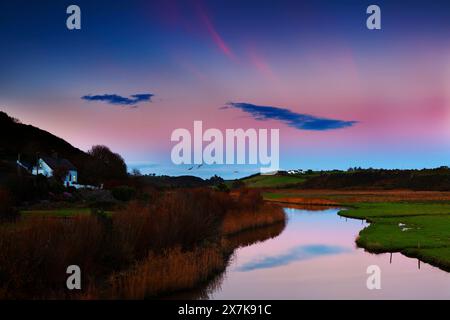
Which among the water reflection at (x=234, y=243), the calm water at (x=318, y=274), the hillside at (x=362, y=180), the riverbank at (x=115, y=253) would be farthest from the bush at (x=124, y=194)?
the hillside at (x=362, y=180)

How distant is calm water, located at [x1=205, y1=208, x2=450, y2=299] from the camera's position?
73.3 feet

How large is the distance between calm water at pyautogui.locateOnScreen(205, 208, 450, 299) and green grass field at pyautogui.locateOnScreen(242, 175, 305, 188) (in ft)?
429

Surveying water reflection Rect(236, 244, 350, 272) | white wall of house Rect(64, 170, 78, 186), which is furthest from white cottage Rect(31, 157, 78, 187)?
water reflection Rect(236, 244, 350, 272)

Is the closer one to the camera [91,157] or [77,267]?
[77,267]

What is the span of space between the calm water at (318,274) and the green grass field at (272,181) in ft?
429

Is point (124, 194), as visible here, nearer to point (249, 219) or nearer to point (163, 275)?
point (249, 219)

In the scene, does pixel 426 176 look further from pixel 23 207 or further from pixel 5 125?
pixel 23 207

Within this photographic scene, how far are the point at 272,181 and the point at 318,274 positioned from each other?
15327 centimetres

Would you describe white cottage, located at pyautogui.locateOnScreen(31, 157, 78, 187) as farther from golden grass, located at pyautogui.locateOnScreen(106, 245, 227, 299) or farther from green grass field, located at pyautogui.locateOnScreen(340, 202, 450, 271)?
golden grass, located at pyautogui.locateOnScreen(106, 245, 227, 299)

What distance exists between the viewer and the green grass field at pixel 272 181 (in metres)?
171

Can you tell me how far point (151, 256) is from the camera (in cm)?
2253
